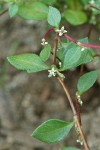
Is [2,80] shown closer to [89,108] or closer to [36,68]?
[89,108]

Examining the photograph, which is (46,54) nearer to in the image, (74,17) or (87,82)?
(87,82)

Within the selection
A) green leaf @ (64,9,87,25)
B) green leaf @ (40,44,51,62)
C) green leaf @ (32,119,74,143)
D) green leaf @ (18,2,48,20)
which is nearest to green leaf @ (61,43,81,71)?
green leaf @ (40,44,51,62)

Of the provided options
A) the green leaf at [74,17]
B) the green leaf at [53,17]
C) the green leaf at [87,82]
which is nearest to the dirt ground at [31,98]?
the green leaf at [74,17]

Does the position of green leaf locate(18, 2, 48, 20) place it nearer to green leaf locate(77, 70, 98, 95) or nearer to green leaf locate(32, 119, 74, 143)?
green leaf locate(77, 70, 98, 95)

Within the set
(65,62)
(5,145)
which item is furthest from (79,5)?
(65,62)

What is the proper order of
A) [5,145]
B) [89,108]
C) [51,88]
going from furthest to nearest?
[51,88] < [89,108] < [5,145]

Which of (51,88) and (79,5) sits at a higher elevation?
(79,5)

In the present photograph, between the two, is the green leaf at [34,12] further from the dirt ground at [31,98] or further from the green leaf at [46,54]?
the dirt ground at [31,98]
